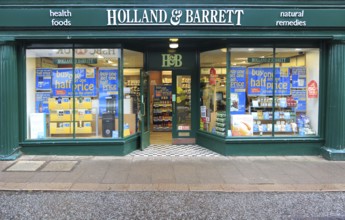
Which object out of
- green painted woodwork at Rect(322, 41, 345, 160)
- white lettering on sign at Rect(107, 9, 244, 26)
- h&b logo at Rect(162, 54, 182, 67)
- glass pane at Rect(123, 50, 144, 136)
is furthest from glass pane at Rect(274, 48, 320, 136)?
glass pane at Rect(123, 50, 144, 136)

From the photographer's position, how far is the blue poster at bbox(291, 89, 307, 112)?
366 inches

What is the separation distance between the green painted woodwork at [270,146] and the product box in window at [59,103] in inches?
170

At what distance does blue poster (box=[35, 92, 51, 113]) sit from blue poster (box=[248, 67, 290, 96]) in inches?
220

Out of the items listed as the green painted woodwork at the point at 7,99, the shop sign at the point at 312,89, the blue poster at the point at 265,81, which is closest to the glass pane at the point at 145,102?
the blue poster at the point at 265,81

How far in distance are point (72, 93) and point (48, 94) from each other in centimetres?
69

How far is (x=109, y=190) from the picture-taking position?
20.4ft

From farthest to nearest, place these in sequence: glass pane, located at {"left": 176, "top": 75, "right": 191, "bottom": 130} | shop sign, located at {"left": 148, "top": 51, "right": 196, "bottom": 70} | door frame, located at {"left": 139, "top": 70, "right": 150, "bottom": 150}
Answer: glass pane, located at {"left": 176, "top": 75, "right": 191, "bottom": 130} → shop sign, located at {"left": 148, "top": 51, "right": 196, "bottom": 70} → door frame, located at {"left": 139, "top": 70, "right": 150, "bottom": 150}

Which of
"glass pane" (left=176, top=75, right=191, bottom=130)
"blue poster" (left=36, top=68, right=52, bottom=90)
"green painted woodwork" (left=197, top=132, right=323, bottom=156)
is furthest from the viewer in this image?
"glass pane" (left=176, top=75, right=191, bottom=130)

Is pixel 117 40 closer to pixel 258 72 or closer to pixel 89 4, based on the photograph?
pixel 89 4

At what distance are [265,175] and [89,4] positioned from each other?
5801mm

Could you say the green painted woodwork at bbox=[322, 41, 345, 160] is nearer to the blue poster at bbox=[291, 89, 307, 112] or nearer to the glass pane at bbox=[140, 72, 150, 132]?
the blue poster at bbox=[291, 89, 307, 112]

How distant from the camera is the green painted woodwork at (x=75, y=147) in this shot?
8.76 metres

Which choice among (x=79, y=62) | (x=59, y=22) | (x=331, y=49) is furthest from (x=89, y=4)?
(x=331, y=49)

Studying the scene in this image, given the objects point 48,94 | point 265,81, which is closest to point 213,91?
point 265,81
